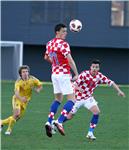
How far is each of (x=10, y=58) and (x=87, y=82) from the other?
23.5 meters

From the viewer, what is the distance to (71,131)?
12156mm

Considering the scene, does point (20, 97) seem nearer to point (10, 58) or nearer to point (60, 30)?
point (60, 30)

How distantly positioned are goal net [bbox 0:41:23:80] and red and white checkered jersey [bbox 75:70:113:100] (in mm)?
22365

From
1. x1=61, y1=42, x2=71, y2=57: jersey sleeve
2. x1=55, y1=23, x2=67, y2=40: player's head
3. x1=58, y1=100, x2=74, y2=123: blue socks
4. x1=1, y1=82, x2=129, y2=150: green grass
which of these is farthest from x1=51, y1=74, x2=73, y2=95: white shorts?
x1=1, y1=82, x2=129, y2=150: green grass

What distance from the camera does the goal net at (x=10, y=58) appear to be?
34.0 meters

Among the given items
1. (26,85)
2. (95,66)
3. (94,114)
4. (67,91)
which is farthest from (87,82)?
(26,85)

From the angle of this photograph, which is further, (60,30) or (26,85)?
(26,85)

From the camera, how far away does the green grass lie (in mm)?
10070

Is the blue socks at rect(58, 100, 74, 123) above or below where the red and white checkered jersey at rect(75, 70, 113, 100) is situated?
below

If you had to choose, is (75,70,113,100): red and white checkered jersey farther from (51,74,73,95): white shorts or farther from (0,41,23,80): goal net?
(0,41,23,80): goal net

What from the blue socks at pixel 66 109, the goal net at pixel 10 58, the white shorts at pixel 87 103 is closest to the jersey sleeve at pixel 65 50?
the blue socks at pixel 66 109

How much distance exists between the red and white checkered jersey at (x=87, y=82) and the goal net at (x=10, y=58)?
2237 cm

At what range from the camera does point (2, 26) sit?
34.7m

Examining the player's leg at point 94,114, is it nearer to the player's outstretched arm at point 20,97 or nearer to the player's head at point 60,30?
the player's outstretched arm at point 20,97
